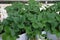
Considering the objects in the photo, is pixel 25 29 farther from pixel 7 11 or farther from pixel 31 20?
pixel 7 11

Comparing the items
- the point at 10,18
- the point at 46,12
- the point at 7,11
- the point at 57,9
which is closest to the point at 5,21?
the point at 10,18

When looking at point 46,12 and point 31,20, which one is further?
point 46,12

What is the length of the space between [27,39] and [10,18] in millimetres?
212

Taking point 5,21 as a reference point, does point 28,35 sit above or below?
below

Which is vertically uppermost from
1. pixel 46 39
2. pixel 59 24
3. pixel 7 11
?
pixel 7 11

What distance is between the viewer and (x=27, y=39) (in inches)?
55.6

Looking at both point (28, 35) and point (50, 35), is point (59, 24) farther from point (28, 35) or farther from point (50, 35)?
point (28, 35)

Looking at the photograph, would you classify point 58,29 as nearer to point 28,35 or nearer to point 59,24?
point 59,24

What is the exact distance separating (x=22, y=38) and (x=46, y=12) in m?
0.28

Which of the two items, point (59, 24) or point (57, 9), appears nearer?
point (59, 24)

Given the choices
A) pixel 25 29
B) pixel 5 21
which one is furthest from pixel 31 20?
pixel 5 21

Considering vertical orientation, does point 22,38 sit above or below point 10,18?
below

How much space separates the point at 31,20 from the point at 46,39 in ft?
0.64

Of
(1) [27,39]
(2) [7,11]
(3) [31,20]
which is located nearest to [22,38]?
(1) [27,39]
